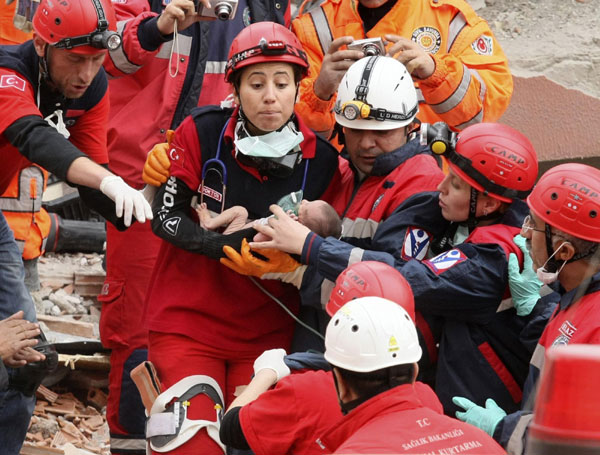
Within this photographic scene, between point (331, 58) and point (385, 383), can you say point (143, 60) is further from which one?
point (385, 383)

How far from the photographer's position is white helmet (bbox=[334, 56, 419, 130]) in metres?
5.00

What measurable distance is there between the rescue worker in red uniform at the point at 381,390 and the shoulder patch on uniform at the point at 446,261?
30.2 inches

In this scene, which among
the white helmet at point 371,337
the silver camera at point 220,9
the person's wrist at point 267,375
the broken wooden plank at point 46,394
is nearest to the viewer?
the white helmet at point 371,337

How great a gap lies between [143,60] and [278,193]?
4.78 ft

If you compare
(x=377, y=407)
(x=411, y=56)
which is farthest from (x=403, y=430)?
(x=411, y=56)

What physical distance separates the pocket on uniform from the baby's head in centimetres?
175

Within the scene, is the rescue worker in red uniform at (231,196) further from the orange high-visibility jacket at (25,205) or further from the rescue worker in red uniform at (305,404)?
the orange high-visibility jacket at (25,205)

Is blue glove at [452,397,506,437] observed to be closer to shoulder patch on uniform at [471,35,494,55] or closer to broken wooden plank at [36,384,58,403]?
shoulder patch on uniform at [471,35,494,55]

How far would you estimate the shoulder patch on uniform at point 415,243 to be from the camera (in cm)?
475

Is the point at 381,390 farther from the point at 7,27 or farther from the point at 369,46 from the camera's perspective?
the point at 7,27

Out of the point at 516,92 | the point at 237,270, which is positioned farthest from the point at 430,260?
the point at 516,92

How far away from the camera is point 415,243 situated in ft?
15.7

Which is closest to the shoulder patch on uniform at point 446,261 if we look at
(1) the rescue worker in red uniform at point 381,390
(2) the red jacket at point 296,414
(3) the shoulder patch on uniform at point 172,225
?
(2) the red jacket at point 296,414

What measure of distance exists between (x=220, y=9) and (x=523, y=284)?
2.24m
